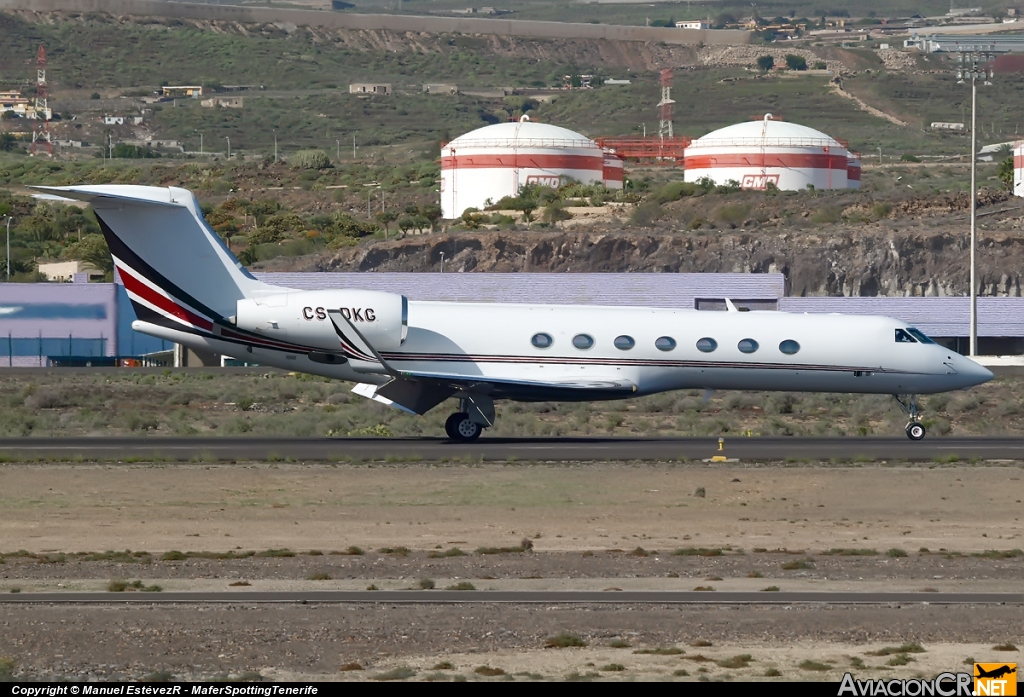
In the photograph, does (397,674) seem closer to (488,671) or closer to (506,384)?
(488,671)

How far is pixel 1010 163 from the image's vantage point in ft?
353

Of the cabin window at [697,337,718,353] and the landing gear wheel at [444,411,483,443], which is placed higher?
the cabin window at [697,337,718,353]

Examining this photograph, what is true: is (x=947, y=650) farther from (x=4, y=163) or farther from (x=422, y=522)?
(x=4, y=163)

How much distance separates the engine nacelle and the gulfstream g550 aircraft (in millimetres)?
25

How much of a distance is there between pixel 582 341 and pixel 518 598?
1540 centimetres

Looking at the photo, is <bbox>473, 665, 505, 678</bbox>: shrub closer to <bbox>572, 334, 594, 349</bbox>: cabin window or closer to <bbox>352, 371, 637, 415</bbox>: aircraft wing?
<bbox>352, 371, 637, 415</bbox>: aircraft wing

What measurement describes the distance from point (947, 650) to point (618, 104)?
174 m

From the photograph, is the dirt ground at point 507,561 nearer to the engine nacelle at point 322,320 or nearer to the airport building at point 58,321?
the engine nacelle at point 322,320

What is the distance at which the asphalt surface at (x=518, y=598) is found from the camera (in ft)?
46.8

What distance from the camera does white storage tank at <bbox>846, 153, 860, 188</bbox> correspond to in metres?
100

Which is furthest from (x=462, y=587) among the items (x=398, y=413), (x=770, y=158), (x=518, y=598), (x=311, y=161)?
(x=311, y=161)

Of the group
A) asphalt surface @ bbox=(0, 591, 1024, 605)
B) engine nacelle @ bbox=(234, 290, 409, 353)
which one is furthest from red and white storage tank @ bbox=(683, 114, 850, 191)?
asphalt surface @ bbox=(0, 591, 1024, 605)

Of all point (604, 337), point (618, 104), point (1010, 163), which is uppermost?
point (618, 104)

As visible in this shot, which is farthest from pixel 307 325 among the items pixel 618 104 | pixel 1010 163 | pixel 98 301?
pixel 618 104
